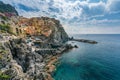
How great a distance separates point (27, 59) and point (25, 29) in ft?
261

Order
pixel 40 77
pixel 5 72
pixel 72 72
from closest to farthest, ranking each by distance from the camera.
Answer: pixel 5 72, pixel 40 77, pixel 72 72

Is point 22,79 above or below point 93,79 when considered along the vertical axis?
above

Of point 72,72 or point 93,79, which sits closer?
point 93,79

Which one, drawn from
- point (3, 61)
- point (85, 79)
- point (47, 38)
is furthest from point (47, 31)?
point (3, 61)

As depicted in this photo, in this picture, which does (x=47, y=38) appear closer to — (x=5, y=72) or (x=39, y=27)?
(x=39, y=27)

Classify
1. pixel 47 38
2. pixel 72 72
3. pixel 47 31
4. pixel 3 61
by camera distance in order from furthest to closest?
1. pixel 47 31
2. pixel 47 38
3. pixel 72 72
4. pixel 3 61

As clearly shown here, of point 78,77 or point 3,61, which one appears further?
point 78,77

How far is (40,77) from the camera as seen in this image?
50.5 metres

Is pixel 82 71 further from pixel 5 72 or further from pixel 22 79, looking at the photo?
pixel 5 72

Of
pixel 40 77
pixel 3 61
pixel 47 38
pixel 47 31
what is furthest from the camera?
pixel 47 31

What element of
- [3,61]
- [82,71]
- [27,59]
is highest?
[3,61]

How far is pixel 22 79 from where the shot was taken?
3831cm

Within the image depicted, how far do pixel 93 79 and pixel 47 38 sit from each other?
256 ft

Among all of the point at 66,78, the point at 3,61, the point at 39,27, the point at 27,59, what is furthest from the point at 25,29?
the point at 3,61
